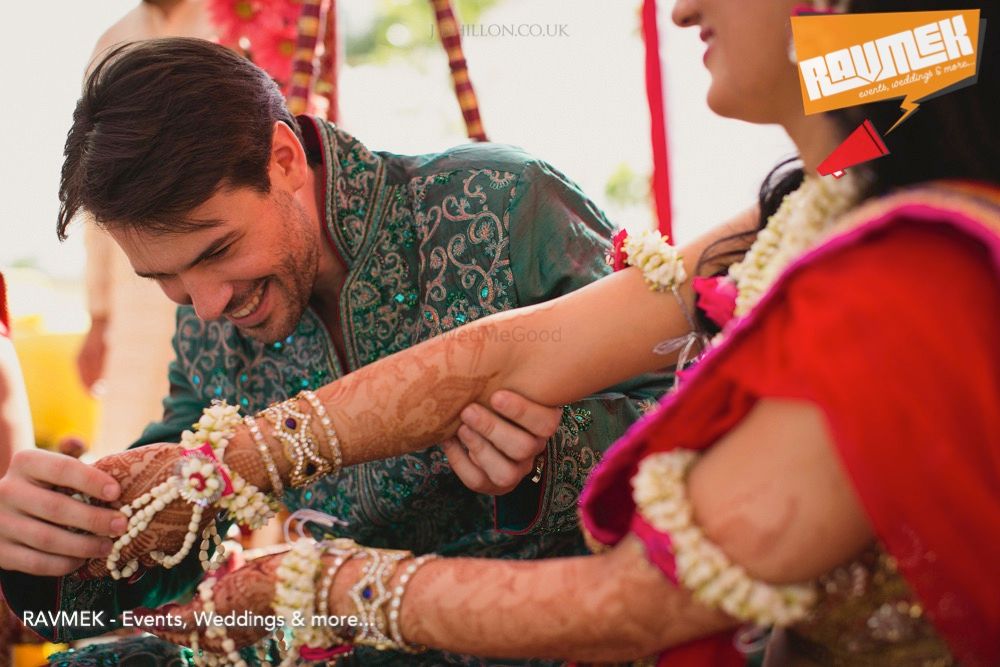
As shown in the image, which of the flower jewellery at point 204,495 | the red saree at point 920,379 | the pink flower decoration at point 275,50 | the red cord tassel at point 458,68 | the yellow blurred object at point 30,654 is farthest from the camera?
the pink flower decoration at point 275,50

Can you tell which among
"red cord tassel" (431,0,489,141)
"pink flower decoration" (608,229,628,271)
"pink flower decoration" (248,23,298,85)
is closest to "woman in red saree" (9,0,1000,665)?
"pink flower decoration" (608,229,628,271)

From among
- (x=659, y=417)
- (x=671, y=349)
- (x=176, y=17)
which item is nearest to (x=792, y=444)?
(x=659, y=417)

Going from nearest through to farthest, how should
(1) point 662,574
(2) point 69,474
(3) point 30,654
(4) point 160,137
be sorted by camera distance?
(1) point 662,574, (2) point 69,474, (4) point 160,137, (3) point 30,654

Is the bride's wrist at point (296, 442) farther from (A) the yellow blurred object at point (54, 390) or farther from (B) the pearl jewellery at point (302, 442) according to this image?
(A) the yellow blurred object at point (54, 390)

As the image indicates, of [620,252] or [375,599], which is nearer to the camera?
[375,599]

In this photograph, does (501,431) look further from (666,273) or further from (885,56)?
(885,56)

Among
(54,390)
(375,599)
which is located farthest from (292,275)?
(54,390)

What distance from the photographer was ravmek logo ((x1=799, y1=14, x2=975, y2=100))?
2.78 ft

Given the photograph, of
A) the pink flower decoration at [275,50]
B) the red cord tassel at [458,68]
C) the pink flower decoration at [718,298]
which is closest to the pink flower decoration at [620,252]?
the pink flower decoration at [718,298]

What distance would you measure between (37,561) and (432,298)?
27.2 inches

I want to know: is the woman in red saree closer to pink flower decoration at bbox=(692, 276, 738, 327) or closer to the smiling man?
pink flower decoration at bbox=(692, 276, 738, 327)

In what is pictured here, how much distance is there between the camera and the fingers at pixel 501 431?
4.19 ft

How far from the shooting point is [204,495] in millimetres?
1157

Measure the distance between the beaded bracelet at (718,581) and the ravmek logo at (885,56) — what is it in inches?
16.3
